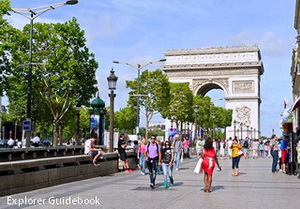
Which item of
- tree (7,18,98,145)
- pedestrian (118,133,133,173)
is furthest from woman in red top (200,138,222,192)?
tree (7,18,98,145)

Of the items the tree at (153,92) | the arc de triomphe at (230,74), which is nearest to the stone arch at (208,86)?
the arc de triomphe at (230,74)

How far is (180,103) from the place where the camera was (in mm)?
73500

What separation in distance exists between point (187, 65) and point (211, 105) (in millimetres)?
9001

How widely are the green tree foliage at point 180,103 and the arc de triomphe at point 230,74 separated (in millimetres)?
22721

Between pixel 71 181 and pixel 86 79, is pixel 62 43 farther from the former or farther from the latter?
pixel 71 181

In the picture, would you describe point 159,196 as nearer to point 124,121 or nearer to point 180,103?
point 180,103

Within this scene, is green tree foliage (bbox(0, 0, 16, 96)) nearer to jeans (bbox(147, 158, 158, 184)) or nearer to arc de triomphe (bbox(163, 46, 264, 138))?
jeans (bbox(147, 158, 158, 184))

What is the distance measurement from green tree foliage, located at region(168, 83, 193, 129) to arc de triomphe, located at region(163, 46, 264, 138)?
74.5ft

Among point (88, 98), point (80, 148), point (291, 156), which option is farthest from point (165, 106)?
point (291, 156)

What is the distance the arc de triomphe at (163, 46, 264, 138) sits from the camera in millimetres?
95938

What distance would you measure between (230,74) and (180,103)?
89.2ft

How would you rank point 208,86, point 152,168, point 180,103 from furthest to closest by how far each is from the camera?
1. point 208,86
2. point 180,103
3. point 152,168

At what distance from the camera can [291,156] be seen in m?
23.8

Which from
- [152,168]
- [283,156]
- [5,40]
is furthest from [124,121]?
[152,168]
